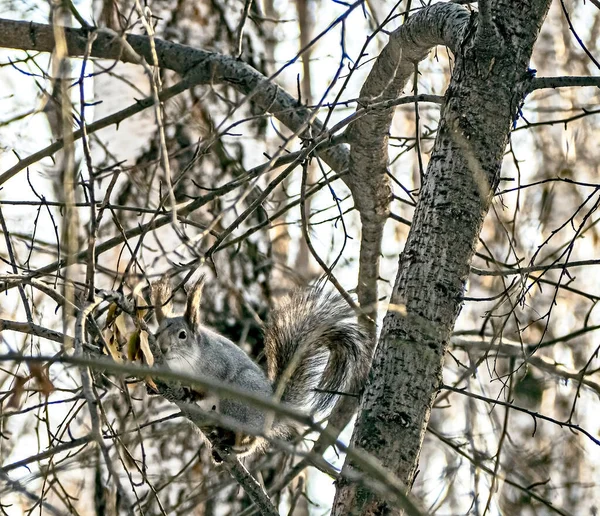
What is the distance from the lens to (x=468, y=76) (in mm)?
1797

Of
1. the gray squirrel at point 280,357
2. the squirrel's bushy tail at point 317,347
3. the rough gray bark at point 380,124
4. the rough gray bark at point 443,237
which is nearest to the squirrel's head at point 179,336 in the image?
the gray squirrel at point 280,357

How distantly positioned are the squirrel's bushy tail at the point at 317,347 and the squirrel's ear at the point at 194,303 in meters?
0.23

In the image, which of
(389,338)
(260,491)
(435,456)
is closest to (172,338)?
(260,491)

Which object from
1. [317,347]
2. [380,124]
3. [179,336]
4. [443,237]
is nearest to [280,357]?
[317,347]

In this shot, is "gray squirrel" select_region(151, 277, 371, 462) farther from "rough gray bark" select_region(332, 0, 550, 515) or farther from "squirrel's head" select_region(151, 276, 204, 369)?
"rough gray bark" select_region(332, 0, 550, 515)

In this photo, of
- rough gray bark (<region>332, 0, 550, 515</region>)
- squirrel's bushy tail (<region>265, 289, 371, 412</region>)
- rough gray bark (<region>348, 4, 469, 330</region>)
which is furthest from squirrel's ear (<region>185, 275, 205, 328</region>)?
rough gray bark (<region>332, 0, 550, 515</region>)

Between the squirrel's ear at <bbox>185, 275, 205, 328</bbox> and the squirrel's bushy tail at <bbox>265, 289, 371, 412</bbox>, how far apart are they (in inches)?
8.9

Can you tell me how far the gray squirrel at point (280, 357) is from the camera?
2580mm

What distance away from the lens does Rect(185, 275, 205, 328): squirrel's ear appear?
102 inches

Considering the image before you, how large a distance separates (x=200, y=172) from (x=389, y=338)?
1.90m

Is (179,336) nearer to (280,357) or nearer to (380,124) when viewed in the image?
(280,357)

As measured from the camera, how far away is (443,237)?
1.73m

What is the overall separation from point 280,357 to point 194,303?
14.9 inches

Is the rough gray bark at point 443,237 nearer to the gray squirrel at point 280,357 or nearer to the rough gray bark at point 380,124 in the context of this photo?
the rough gray bark at point 380,124
